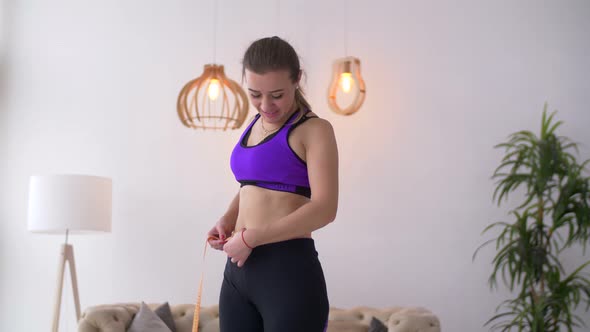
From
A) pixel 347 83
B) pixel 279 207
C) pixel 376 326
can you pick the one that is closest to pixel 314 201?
pixel 279 207

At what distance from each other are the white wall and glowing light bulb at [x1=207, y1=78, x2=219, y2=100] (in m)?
0.75

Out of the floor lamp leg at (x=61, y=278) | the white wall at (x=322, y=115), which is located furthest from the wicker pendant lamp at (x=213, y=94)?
the floor lamp leg at (x=61, y=278)

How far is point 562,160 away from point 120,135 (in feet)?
9.46

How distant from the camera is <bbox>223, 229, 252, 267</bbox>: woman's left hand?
1.61 meters

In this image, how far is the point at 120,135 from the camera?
4828mm

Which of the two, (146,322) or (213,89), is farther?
(213,89)

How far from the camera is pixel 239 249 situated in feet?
5.29

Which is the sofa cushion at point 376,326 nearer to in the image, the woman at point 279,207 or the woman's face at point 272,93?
the woman at point 279,207

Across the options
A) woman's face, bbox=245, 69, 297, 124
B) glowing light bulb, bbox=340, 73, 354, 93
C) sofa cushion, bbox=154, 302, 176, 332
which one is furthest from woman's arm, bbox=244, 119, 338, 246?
glowing light bulb, bbox=340, 73, 354, 93

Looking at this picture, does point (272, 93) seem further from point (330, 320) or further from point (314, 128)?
point (330, 320)

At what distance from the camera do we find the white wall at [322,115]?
4.50 meters

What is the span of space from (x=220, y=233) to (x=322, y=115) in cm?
290

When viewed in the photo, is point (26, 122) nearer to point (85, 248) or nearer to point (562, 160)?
point (85, 248)

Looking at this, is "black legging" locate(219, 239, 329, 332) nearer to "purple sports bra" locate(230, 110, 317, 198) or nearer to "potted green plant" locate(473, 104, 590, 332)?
"purple sports bra" locate(230, 110, 317, 198)
